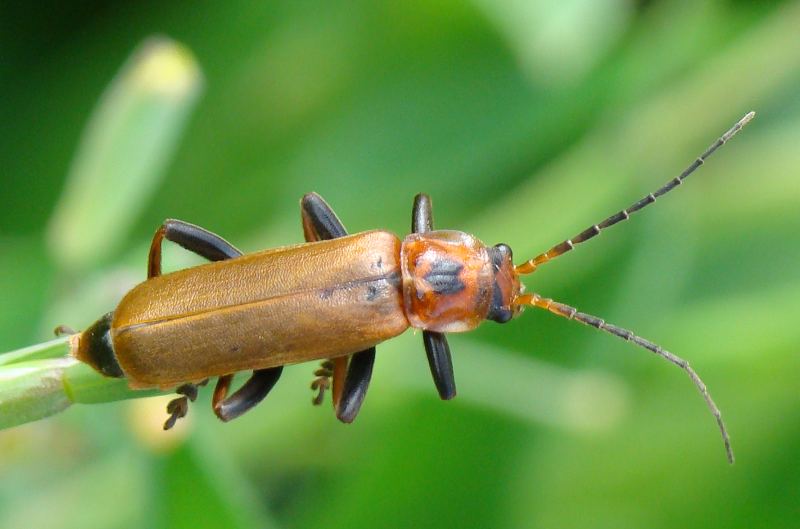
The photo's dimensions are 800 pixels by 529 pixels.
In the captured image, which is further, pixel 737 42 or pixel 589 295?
pixel 737 42

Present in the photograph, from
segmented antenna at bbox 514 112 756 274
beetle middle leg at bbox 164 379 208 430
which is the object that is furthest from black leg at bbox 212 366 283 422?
segmented antenna at bbox 514 112 756 274

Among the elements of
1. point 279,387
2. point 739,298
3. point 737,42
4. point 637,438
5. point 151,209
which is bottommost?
point 637,438

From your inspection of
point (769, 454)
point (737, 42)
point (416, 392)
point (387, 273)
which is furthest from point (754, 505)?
point (737, 42)

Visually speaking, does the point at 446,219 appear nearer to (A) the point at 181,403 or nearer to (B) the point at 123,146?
(B) the point at 123,146

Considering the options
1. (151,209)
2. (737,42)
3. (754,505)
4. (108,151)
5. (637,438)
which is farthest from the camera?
(737,42)

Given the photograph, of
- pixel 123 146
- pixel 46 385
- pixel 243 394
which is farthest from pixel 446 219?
pixel 46 385

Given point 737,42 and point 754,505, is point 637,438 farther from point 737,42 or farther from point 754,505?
point 737,42
